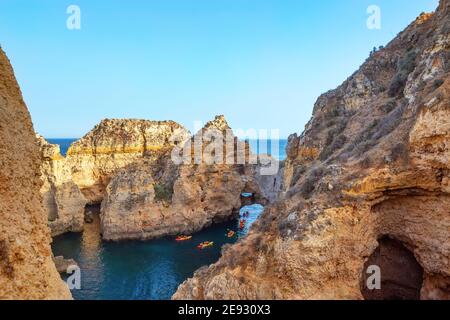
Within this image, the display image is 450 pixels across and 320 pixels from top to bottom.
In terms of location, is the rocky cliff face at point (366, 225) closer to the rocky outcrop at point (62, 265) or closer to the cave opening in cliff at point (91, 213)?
the rocky outcrop at point (62, 265)

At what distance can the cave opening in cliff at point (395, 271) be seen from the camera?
1190 centimetres

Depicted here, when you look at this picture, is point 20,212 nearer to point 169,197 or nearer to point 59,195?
point 169,197

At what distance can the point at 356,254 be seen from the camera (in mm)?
10430

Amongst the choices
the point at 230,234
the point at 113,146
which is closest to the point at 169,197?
the point at 230,234

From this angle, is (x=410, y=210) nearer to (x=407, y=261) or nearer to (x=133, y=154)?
(x=407, y=261)

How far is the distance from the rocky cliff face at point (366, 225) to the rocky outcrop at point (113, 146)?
3891 centimetres

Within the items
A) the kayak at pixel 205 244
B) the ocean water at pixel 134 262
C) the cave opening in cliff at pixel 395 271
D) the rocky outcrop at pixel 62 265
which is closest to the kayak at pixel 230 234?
the ocean water at pixel 134 262

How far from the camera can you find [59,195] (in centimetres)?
3866

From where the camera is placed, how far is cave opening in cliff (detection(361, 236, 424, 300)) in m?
11.9

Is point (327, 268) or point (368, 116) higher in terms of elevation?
point (368, 116)

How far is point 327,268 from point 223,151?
111 feet
